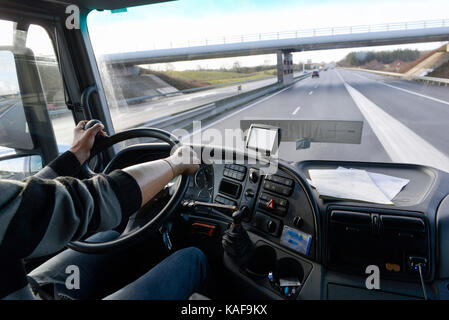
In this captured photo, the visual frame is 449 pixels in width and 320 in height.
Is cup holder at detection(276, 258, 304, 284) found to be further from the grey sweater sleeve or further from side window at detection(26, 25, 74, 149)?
side window at detection(26, 25, 74, 149)

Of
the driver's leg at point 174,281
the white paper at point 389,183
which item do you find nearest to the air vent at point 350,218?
the white paper at point 389,183

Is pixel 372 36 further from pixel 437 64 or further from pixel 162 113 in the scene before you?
pixel 162 113

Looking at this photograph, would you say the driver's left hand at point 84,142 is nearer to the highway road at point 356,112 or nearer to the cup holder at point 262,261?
the highway road at point 356,112

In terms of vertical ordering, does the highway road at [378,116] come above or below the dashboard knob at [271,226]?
above

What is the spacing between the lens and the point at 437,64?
183 centimetres

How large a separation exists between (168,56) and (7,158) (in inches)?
63.7

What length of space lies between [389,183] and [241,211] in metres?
0.96

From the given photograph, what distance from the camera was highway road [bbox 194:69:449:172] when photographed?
1.98 metres

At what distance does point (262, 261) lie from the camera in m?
2.00

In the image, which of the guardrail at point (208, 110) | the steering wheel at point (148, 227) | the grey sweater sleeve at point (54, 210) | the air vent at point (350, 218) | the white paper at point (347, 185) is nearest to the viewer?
the grey sweater sleeve at point (54, 210)

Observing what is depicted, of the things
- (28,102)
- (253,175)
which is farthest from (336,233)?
(28,102)

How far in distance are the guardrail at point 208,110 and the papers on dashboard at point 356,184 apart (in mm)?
1295

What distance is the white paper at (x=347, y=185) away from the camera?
5.72 feet
